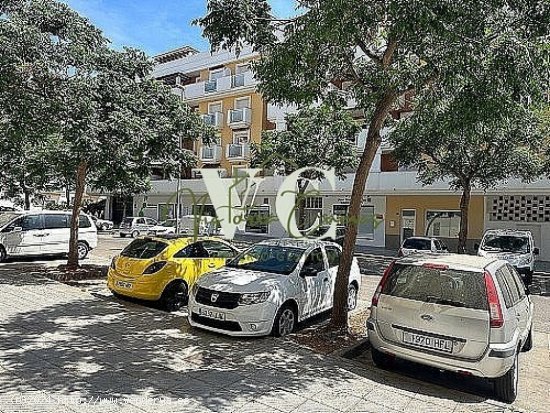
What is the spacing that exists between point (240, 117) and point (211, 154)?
373cm

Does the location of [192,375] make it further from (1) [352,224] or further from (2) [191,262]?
(2) [191,262]

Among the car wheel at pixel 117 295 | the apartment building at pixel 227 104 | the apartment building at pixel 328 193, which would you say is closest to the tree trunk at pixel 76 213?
the car wheel at pixel 117 295

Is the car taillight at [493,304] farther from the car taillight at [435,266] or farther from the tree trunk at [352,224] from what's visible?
the tree trunk at [352,224]

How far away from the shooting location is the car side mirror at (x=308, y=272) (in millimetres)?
7598

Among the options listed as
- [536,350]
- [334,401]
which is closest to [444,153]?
[536,350]

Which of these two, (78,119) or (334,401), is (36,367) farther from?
(78,119)

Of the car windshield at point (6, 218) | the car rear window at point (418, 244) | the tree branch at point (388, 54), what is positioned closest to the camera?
the tree branch at point (388, 54)

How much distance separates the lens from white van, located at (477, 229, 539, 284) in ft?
48.0

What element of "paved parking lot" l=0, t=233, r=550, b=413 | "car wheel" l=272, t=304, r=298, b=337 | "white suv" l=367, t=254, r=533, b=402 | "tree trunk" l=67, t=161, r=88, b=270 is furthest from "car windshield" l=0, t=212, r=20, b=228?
"white suv" l=367, t=254, r=533, b=402

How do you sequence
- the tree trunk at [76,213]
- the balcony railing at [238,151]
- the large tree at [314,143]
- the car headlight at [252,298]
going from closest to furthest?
the car headlight at [252,298]
the tree trunk at [76,213]
the large tree at [314,143]
the balcony railing at [238,151]

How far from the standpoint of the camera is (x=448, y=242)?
86.0ft

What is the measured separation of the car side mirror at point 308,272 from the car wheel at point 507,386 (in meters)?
3.19

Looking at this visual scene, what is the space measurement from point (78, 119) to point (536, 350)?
31.1 feet

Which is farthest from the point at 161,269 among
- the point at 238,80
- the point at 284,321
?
the point at 238,80
